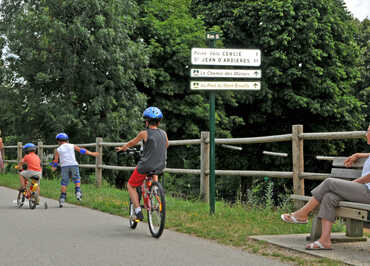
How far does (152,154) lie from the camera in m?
7.86

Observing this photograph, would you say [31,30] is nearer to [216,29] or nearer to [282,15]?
[216,29]

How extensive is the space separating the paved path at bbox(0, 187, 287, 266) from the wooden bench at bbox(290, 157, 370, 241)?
0.97m

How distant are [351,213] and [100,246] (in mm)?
2816

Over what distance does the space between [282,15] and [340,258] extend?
21.0 meters

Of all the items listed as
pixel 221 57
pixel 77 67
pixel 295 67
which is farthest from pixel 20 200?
pixel 295 67

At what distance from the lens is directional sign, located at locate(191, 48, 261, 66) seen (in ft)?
31.2

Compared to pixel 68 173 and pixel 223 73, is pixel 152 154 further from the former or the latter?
pixel 68 173

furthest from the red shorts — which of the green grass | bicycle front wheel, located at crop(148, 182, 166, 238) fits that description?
the green grass

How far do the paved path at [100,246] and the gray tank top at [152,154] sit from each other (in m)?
0.86

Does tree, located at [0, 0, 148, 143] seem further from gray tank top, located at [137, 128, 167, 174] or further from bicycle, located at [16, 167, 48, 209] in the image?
gray tank top, located at [137, 128, 167, 174]

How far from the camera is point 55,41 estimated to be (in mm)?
23625

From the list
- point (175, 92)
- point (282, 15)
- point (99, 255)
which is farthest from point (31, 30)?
point (99, 255)

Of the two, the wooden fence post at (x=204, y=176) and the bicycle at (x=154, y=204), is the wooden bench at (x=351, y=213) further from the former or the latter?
the wooden fence post at (x=204, y=176)

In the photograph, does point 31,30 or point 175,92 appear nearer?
point 31,30
